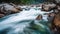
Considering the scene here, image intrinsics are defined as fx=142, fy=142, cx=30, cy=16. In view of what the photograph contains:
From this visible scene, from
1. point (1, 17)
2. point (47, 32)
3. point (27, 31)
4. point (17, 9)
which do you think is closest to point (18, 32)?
point (27, 31)

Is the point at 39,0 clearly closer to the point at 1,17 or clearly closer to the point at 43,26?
the point at 1,17

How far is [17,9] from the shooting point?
40.7ft

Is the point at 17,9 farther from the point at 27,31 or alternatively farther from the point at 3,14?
the point at 27,31

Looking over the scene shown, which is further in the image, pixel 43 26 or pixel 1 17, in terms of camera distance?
pixel 1 17

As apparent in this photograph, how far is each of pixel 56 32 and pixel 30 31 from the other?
4.18 feet

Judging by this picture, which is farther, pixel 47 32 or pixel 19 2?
pixel 19 2

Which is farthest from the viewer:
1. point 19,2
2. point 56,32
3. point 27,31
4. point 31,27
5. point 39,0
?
point 39,0

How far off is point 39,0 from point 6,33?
60.1 ft

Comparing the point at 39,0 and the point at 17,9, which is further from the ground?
the point at 17,9

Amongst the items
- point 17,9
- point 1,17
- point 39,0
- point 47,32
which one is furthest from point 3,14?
point 39,0

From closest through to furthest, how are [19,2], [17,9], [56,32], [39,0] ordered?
[56,32]
[17,9]
[19,2]
[39,0]

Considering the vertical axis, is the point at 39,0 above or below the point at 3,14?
below

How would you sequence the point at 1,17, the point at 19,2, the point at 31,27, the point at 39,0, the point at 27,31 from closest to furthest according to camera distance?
the point at 27,31 < the point at 31,27 < the point at 1,17 < the point at 19,2 < the point at 39,0

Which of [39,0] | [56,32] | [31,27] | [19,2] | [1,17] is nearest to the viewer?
[56,32]
